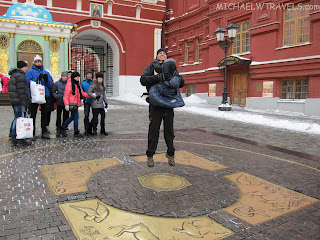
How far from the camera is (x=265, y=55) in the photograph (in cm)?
1625

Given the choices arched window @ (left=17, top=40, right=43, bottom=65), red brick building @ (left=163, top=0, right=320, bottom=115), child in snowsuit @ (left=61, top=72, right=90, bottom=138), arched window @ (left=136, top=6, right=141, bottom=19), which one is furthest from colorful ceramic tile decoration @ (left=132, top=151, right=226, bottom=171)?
arched window @ (left=136, top=6, right=141, bottom=19)

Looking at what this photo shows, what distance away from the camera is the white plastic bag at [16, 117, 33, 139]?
21.1ft

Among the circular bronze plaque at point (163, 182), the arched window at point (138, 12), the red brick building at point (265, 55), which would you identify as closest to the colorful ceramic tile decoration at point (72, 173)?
the circular bronze plaque at point (163, 182)

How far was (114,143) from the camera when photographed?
22.9 ft

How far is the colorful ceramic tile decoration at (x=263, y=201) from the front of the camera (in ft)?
10.6

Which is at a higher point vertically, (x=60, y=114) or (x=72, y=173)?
(x=60, y=114)

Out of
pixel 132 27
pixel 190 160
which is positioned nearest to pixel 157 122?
pixel 190 160

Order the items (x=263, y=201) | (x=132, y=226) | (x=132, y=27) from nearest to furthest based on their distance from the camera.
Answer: (x=132, y=226), (x=263, y=201), (x=132, y=27)

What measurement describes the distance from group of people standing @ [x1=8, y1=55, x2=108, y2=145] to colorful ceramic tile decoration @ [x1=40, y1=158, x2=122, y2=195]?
2271mm

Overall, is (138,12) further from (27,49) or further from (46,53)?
(27,49)

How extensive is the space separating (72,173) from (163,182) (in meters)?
1.44

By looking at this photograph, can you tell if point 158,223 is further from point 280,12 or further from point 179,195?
point 280,12

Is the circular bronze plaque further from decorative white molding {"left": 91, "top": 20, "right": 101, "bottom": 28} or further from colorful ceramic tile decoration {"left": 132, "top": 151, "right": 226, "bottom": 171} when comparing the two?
decorative white molding {"left": 91, "top": 20, "right": 101, "bottom": 28}

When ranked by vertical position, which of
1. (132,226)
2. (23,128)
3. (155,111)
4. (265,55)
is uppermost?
(265,55)
